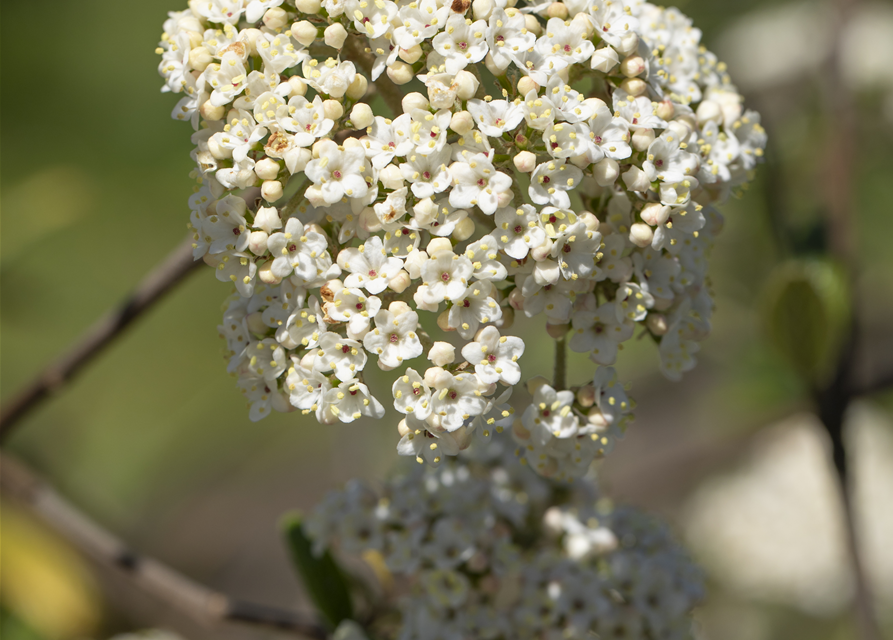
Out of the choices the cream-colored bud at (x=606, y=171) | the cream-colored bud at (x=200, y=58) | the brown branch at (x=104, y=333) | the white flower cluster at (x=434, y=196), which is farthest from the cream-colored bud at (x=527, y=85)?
the brown branch at (x=104, y=333)

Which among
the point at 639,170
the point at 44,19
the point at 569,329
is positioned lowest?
the point at 569,329

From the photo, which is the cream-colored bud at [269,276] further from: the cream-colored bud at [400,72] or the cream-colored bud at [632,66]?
the cream-colored bud at [632,66]

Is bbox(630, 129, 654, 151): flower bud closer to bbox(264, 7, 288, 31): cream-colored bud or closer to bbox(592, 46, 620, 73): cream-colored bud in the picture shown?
bbox(592, 46, 620, 73): cream-colored bud

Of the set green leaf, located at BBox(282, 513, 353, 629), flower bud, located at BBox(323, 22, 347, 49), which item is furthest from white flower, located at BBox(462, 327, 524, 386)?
green leaf, located at BBox(282, 513, 353, 629)

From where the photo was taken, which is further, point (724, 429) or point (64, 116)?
point (64, 116)

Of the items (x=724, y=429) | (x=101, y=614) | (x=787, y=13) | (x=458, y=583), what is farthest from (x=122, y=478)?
(x=787, y=13)

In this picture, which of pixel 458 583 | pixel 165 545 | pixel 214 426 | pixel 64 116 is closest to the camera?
pixel 458 583

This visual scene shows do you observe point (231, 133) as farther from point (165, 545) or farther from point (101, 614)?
point (165, 545)
